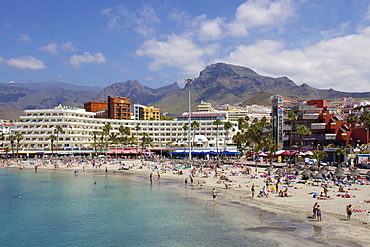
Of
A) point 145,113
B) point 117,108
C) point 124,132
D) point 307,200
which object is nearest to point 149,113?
point 145,113

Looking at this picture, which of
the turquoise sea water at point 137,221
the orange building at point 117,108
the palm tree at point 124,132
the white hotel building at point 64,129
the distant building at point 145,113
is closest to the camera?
the turquoise sea water at point 137,221

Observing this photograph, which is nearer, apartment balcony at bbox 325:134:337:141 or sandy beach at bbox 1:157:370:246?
sandy beach at bbox 1:157:370:246

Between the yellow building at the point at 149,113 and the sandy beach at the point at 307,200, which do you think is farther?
the yellow building at the point at 149,113

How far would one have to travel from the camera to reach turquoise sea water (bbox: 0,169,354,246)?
78.4 feet

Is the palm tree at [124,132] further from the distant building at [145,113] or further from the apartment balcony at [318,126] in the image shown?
the apartment balcony at [318,126]

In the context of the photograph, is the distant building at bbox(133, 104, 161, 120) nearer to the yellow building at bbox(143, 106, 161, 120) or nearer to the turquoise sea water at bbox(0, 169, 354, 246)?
the yellow building at bbox(143, 106, 161, 120)

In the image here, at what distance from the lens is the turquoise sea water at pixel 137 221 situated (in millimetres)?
23906

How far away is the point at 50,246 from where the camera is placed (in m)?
23.8

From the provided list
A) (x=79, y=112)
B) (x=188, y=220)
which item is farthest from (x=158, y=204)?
(x=79, y=112)

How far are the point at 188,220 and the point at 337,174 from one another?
1048 inches

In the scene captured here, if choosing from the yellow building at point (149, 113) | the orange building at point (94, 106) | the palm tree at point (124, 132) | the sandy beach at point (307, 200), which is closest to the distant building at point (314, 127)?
the sandy beach at point (307, 200)

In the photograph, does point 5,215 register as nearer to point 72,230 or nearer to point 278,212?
point 72,230

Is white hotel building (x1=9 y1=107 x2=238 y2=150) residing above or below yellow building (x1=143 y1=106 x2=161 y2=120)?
below

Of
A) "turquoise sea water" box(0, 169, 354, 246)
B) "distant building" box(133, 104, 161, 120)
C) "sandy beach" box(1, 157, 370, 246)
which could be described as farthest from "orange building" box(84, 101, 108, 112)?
"turquoise sea water" box(0, 169, 354, 246)
